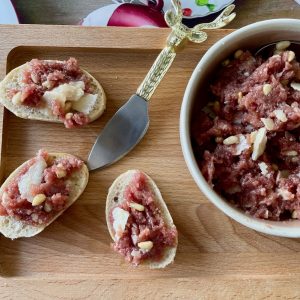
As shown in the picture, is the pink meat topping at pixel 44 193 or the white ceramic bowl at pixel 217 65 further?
the pink meat topping at pixel 44 193

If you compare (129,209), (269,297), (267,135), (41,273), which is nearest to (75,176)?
(129,209)

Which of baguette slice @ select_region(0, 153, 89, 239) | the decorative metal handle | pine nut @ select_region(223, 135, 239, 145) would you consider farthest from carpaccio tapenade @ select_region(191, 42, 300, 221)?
baguette slice @ select_region(0, 153, 89, 239)

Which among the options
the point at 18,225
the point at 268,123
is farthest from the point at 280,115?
the point at 18,225

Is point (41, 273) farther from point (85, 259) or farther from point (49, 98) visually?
point (49, 98)

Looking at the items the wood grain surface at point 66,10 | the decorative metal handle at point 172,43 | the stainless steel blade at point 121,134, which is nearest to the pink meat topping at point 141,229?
the stainless steel blade at point 121,134

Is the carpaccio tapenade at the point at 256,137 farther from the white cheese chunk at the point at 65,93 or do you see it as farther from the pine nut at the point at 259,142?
the white cheese chunk at the point at 65,93

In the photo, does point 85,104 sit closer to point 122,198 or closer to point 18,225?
point 122,198

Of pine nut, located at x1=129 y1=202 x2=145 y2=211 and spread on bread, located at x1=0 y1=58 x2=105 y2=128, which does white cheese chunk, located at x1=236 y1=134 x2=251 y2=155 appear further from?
spread on bread, located at x1=0 y1=58 x2=105 y2=128

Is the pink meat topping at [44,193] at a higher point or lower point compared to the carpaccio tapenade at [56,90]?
lower
